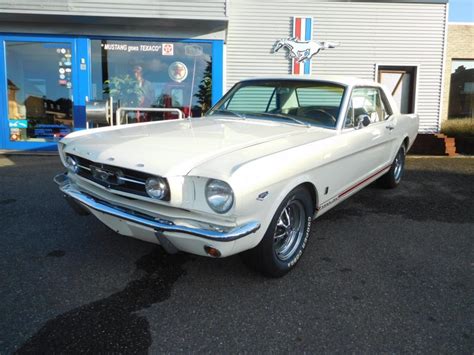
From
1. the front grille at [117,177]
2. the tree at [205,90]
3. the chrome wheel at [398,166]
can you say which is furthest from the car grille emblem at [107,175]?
the tree at [205,90]

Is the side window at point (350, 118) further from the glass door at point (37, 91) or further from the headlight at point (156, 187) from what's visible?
the glass door at point (37, 91)

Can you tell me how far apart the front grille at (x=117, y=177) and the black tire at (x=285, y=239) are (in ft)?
2.42

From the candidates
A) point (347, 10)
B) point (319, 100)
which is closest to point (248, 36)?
point (347, 10)

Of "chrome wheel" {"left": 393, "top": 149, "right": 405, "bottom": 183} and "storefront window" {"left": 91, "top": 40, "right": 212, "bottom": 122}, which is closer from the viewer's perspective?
"chrome wheel" {"left": 393, "top": 149, "right": 405, "bottom": 183}

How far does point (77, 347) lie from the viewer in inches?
88.0

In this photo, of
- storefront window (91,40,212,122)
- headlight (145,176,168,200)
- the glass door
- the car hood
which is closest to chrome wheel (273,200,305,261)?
the car hood

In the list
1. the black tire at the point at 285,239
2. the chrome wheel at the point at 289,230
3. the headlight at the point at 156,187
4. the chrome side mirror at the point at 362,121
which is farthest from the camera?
the chrome side mirror at the point at 362,121

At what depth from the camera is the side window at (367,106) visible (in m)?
4.07

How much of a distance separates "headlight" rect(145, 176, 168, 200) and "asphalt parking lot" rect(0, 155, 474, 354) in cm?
70

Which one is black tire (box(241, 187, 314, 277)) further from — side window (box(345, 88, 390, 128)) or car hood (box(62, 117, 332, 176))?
side window (box(345, 88, 390, 128))

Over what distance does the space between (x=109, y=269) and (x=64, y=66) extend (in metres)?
7.16

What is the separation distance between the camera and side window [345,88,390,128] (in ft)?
13.4

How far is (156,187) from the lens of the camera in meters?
2.63

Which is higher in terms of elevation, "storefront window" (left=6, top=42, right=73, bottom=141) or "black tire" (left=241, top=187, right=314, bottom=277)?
"storefront window" (left=6, top=42, right=73, bottom=141)
